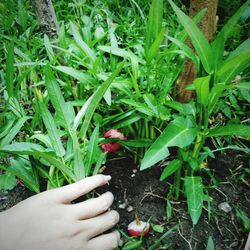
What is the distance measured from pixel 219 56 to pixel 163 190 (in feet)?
1.59

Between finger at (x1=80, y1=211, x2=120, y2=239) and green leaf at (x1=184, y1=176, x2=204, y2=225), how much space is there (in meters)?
0.22

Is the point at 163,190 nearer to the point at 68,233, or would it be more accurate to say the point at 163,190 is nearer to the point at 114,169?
the point at 114,169

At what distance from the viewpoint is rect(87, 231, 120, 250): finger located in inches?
30.3

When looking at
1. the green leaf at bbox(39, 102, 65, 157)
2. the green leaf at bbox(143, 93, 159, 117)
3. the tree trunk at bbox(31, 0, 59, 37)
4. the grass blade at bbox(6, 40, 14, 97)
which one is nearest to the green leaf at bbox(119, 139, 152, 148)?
the green leaf at bbox(143, 93, 159, 117)

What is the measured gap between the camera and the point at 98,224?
2.62ft

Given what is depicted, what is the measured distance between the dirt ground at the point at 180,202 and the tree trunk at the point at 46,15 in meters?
0.76

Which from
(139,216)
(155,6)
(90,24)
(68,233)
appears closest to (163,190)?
(139,216)

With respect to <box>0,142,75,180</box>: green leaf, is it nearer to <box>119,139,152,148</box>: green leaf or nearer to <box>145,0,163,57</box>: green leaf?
<box>119,139,152,148</box>: green leaf

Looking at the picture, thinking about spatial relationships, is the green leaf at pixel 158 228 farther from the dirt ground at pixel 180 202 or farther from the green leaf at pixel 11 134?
the green leaf at pixel 11 134

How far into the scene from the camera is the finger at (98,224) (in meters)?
0.77

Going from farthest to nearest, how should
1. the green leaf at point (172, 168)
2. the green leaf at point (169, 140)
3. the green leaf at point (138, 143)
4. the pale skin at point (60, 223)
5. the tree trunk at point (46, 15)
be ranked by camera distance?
1. the tree trunk at point (46, 15)
2. the green leaf at point (138, 143)
3. the green leaf at point (172, 168)
4. the green leaf at point (169, 140)
5. the pale skin at point (60, 223)

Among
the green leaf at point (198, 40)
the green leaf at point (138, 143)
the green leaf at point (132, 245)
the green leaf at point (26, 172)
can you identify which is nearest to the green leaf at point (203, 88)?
the green leaf at point (198, 40)

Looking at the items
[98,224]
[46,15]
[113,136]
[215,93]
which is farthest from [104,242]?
[46,15]

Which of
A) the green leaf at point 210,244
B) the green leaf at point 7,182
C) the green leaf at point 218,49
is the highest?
the green leaf at point 218,49
